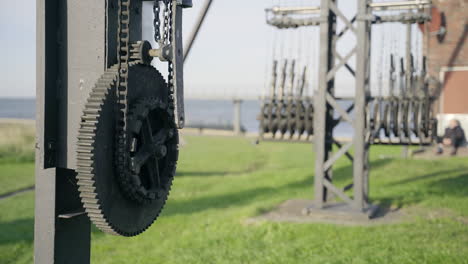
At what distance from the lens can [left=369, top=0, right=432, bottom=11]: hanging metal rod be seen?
10.3 meters

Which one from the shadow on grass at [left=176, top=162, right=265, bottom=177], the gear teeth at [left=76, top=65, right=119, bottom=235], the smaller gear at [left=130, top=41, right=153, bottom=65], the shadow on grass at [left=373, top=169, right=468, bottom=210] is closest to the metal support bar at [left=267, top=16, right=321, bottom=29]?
the shadow on grass at [left=373, top=169, right=468, bottom=210]

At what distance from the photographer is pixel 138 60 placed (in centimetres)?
414

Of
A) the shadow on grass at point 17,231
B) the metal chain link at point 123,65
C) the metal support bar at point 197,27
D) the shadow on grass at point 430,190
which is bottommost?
the shadow on grass at point 17,231

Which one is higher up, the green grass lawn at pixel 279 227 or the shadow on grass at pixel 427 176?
the shadow on grass at pixel 427 176

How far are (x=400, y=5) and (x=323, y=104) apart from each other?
2383mm

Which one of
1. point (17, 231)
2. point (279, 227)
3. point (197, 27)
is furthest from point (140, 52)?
point (17, 231)

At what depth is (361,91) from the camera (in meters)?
10.5

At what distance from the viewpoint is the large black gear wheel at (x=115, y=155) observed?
3.77 m

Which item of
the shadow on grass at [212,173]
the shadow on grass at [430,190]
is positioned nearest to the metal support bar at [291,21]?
the shadow on grass at [430,190]

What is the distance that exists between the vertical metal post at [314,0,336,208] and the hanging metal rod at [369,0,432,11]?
882 millimetres

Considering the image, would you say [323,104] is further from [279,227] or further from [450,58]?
[450,58]

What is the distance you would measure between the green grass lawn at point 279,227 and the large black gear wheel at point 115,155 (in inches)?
159

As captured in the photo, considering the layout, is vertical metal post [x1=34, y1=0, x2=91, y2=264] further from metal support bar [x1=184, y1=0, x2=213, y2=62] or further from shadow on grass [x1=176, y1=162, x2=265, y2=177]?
shadow on grass [x1=176, y1=162, x2=265, y2=177]

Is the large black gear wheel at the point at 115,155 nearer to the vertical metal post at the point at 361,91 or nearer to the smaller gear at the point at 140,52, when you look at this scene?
the smaller gear at the point at 140,52
